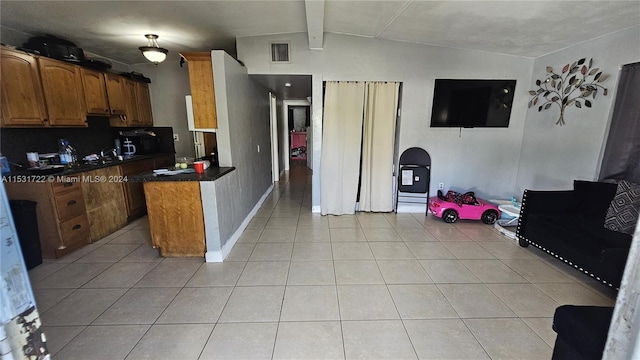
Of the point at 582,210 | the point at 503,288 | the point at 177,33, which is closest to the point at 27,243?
the point at 177,33

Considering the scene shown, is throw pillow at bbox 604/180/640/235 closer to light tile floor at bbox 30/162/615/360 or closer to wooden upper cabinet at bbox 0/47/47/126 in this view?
light tile floor at bbox 30/162/615/360

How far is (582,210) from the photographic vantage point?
2912mm

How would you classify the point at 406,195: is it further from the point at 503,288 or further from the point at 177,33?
the point at 177,33

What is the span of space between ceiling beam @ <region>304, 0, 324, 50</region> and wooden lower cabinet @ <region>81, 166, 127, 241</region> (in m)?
3.14

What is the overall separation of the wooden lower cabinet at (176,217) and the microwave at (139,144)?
213 cm

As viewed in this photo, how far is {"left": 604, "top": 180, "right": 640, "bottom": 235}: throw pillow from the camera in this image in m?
2.41

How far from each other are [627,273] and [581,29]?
3566 millimetres

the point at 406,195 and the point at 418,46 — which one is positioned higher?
the point at 418,46

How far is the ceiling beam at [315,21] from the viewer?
2398mm

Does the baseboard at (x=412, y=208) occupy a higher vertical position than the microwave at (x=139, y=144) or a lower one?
lower

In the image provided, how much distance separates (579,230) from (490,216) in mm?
1205

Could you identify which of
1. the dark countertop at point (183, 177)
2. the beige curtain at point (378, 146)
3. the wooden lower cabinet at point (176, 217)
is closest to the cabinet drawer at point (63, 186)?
the dark countertop at point (183, 177)

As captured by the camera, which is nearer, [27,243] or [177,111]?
[27,243]

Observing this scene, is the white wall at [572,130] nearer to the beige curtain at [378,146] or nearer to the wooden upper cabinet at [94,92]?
the beige curtain at [378,146]
